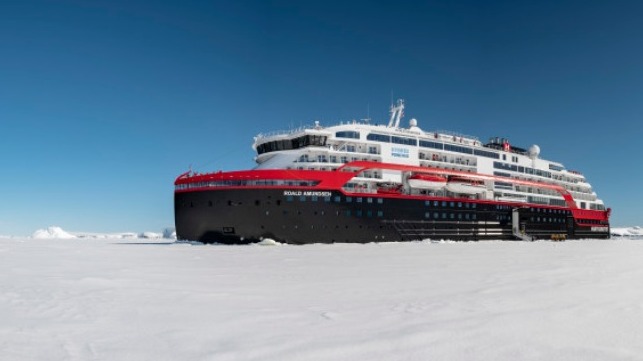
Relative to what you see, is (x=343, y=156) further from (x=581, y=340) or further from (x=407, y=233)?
(x=581, y=340)

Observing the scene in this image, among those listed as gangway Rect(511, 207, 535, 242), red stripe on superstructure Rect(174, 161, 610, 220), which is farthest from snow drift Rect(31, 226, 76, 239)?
gangway Rect(511, 207, 535, 242)

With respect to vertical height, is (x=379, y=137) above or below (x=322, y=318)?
above

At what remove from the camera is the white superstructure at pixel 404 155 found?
39.2m

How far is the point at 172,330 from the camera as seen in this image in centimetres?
591

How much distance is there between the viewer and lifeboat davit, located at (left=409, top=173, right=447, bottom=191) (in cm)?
4125

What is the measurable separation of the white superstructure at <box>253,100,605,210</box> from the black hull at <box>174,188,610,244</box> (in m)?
2.21

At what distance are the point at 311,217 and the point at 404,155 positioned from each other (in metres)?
14.0

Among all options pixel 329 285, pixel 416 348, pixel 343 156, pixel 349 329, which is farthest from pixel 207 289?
pixel 343 156

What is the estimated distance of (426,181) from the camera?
41.5m

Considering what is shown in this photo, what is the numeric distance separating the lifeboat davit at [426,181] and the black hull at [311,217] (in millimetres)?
1340

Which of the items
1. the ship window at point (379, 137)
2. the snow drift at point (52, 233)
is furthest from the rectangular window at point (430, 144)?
the snow drift at point (52, 233)

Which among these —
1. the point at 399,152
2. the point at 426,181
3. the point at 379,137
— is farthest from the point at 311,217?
the point at 426,181

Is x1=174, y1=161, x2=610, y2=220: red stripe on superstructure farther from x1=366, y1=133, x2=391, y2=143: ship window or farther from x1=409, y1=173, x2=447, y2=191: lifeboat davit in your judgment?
x1=366, y1=133, x2=391, y2=143: ship window

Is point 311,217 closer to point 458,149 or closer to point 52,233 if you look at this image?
point 458,149
